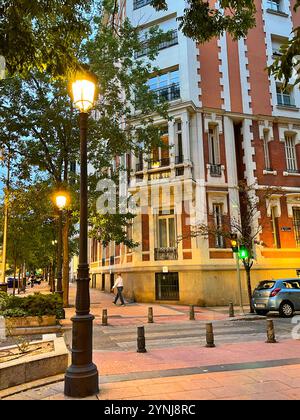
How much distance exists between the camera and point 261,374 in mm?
6422

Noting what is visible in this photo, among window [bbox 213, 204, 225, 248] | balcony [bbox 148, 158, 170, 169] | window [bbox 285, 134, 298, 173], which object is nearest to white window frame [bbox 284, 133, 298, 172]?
window [bbox 285, 134, 298, 173]

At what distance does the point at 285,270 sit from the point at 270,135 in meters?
8.38

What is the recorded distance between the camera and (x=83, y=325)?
559 cm

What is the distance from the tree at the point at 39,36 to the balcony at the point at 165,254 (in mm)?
15117

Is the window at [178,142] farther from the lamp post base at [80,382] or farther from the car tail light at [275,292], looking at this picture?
the lamp post base at [80,382]

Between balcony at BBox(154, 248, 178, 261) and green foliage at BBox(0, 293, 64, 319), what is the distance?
8983 millimetres

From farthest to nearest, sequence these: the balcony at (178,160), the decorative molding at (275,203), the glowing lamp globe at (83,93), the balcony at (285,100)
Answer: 1. the balcony at (285,100)
2. the decorative molding at (275,203)
3. the balcony at (178,160)
4. the glowing lamp globe at (83,93)

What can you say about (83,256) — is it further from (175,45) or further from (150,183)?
(175,45)

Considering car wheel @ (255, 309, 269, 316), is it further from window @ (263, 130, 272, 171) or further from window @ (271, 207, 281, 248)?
window @ (263, 130, 272, 171)

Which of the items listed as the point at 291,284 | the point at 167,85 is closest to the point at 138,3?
the point at 167,85

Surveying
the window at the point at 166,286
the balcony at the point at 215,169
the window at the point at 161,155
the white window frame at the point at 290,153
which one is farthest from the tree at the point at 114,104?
the white window frame at the point at 290,153

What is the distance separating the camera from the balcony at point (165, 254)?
20.5 m

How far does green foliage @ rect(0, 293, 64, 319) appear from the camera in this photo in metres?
11.8

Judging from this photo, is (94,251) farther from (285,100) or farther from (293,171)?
(285,100)
